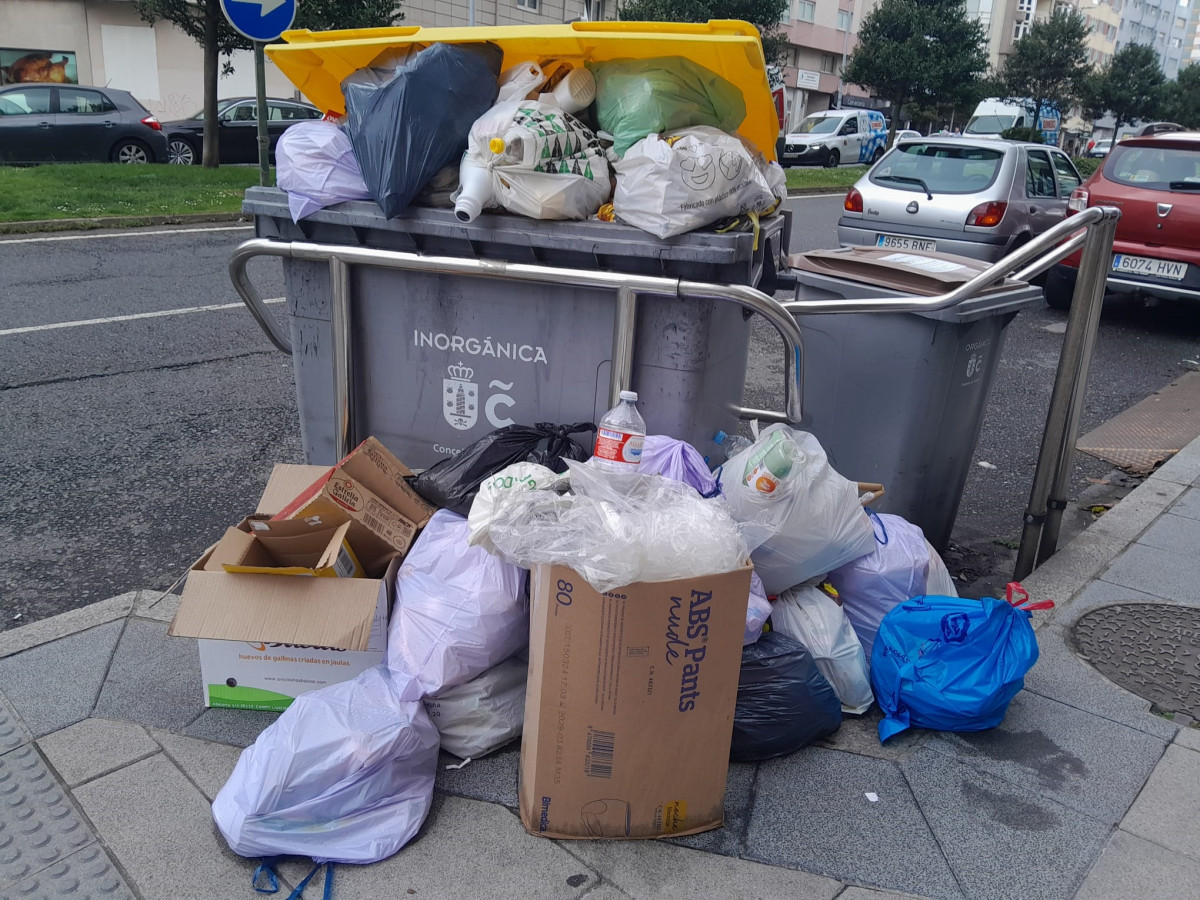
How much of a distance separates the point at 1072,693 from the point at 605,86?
7.58 feet

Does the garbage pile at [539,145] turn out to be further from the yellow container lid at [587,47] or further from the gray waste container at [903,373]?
the gray waste container at [903,373]

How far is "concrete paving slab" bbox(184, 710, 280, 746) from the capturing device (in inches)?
96.3

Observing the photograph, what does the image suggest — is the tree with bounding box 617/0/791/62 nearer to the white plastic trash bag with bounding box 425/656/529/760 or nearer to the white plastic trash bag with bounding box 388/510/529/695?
the white plastic trash bag with bounding box 388/510/529/695

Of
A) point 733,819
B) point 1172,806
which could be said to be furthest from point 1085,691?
point 733,819

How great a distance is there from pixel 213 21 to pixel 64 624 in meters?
13.4

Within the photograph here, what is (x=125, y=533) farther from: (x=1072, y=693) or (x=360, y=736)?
(x=1072, y=693)

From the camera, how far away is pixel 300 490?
301cm

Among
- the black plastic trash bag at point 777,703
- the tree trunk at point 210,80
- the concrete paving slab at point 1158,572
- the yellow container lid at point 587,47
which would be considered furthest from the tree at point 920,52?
the black plastic trash bag at point 777,703

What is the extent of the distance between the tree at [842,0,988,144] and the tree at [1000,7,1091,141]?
812cm

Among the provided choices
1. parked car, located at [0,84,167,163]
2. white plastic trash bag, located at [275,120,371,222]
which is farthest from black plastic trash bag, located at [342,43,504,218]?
parked car, located at [0,84,167,163]

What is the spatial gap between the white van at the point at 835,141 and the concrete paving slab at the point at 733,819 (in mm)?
25061

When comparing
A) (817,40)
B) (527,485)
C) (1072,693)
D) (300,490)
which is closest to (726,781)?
(527,485)

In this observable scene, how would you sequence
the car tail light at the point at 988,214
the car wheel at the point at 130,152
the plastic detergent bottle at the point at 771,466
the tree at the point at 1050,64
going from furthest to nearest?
1. the tree at the point at 1050,64
2. the car wheel at the point at 130,152
3. the car tail light at the point at 988,214
4. the plastic detergent bottle at the point at 771,466

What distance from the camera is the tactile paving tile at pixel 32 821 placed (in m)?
2.03
